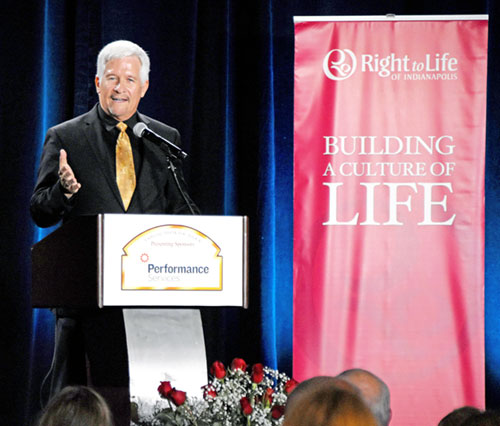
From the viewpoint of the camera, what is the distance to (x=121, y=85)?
3812 millimetres

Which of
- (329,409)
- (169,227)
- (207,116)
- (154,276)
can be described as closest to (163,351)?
(154,276)

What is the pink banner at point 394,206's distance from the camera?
15.1 feet

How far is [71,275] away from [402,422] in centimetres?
233

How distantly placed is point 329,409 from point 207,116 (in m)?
3.94

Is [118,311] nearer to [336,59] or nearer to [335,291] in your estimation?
[335,291]

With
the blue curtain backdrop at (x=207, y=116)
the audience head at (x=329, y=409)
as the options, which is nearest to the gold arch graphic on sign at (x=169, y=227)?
the audience head at (x=329, y=409)

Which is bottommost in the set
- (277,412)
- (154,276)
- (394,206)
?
(277,412)

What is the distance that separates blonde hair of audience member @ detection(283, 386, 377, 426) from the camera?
4.51 feet

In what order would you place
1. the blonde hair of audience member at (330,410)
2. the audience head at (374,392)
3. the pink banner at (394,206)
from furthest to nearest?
the pink banner at (394,206) → the audience head at (374,392) → the blonde hair of audience member at (330,410)

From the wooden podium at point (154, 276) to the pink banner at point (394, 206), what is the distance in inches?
71.6

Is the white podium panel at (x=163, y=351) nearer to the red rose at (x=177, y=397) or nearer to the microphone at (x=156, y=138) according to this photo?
the red rose at (x=177, y=397)

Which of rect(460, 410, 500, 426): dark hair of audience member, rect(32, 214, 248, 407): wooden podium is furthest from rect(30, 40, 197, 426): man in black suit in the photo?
rect(460, 410, 500, 426): dark hair of audience member

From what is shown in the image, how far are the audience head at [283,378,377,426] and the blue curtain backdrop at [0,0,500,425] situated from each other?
3653 millimetres

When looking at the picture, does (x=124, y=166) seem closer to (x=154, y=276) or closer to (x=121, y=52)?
(x=121, y=52)
